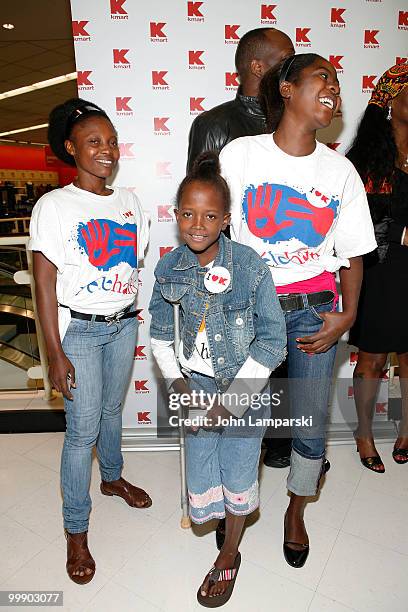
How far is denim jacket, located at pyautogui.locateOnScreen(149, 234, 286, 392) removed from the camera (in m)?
1.37

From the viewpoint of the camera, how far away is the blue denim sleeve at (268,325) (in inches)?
53.5

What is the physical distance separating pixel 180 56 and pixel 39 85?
588cm

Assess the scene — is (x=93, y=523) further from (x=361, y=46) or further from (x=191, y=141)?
(x=361, y=46)

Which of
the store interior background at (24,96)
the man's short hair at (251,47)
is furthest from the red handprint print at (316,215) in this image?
the store interior background at (24,96)

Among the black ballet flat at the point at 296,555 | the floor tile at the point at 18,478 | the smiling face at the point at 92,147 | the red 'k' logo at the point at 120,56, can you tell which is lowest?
the floor tile at the point at 18,478

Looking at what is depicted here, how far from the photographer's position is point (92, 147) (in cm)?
158

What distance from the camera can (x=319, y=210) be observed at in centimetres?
141


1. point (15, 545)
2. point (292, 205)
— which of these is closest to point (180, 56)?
point (292, 205)

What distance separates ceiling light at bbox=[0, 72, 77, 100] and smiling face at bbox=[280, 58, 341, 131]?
634 centimetres

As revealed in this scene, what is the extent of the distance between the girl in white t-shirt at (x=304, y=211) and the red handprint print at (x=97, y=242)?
1.48 feet

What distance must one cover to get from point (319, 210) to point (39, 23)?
4.61m

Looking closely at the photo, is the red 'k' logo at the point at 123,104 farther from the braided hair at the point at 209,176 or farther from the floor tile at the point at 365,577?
the floor tile at the point at 365,577

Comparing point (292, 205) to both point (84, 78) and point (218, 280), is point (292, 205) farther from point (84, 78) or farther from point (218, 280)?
point (84, 78)

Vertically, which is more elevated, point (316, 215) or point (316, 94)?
point (316, 94)
